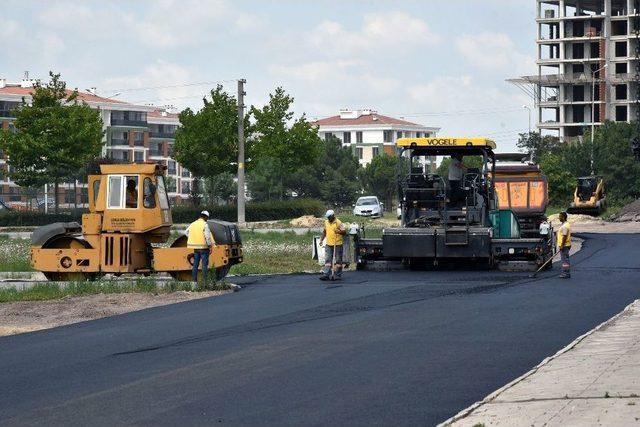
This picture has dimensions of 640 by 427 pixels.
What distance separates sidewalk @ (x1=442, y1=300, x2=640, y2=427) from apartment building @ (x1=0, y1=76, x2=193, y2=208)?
107984 mm

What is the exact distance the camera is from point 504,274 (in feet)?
102

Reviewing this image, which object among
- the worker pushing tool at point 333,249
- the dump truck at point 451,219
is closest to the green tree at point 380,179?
the dump truck at point 451,219

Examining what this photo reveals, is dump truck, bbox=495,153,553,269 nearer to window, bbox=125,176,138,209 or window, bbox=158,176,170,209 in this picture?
window, bbox=158,176,170,209

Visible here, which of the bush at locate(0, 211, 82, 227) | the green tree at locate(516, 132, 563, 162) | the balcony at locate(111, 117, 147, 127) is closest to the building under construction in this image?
the green tree at locate(516, 132, 563, 162)

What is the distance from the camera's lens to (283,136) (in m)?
89.8

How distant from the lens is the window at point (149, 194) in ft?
98.2

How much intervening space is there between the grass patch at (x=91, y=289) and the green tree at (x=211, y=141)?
172 feet

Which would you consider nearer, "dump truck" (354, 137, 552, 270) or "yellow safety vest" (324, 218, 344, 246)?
"yellow safety vest" (324, 218, 344, 246)

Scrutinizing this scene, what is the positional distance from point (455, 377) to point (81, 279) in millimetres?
17222

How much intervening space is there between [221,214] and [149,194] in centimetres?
4363

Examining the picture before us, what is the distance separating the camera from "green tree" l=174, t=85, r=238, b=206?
8081cm

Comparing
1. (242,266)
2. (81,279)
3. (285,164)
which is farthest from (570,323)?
(285,164)

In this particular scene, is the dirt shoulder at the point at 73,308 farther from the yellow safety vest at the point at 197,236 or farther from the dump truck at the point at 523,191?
the dump truck at the point at 523,191

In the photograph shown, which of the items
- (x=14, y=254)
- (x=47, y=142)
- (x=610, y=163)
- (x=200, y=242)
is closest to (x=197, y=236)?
(x=200, y=242)
